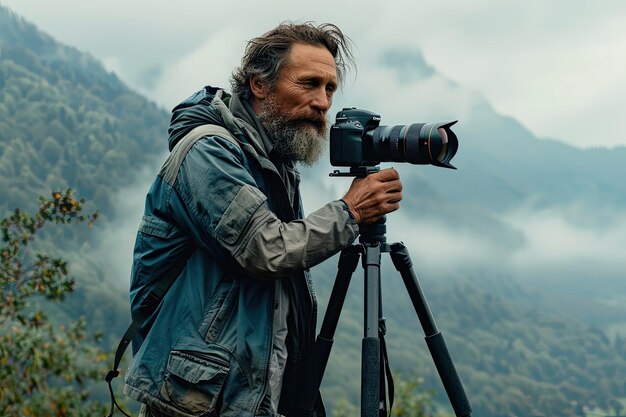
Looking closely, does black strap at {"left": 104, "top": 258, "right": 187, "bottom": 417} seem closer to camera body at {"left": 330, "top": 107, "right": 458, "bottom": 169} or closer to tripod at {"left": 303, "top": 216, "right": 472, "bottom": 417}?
tripod at {"left": 303, "top": 216, "right": 472, "bottom": 417}

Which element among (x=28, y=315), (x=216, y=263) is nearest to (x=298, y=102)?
(x=216, y=263)

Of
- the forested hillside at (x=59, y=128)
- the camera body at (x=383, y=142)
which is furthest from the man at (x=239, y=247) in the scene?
the forested hillside at (x=59, y=128)

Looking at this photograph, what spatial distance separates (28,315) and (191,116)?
207 inches

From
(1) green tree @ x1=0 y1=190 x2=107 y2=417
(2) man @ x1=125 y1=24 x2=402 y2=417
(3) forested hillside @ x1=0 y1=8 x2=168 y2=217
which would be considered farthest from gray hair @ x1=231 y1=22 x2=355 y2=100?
(3) forested hillside @ x1=0 y1=8 x2=168 y2=217

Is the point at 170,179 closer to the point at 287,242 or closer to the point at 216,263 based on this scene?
the point at 216,263

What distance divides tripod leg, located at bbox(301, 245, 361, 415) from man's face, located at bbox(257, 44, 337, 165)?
389 millimetres

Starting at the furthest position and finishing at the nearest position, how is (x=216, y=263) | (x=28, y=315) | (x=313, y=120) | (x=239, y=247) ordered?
(x=28, y=315), (x=313, y=120), (x=216, y=263), (x=239, y=247)

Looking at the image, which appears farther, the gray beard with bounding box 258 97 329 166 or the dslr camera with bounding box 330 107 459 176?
the gray beard with bounding box 258 97 329 166

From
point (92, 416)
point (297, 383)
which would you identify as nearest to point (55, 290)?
point (92, 416)

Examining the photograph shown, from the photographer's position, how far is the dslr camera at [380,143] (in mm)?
2746

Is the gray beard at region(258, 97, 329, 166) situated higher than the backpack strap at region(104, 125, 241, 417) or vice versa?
the gray beard at region(258, 97, 329, 166)

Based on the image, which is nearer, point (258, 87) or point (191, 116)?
point (191, 116)

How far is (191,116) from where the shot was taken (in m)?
2.76

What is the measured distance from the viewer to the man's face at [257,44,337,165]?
2881 mm
